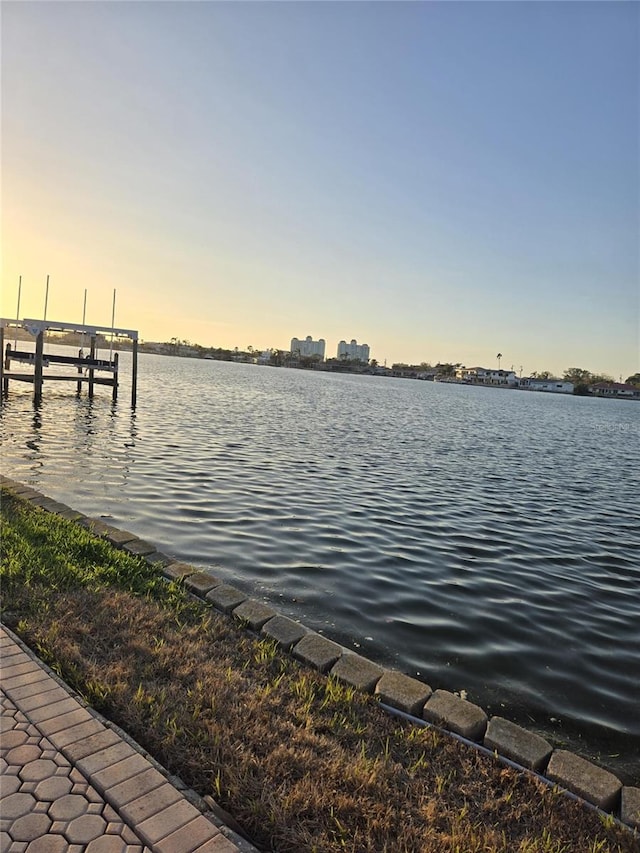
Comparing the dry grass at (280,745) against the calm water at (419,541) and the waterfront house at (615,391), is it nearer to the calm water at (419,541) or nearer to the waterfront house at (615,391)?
the calm water at (419,541)

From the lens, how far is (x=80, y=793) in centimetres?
293

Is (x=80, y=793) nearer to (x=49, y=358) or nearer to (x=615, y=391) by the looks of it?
(x=49, y=358)

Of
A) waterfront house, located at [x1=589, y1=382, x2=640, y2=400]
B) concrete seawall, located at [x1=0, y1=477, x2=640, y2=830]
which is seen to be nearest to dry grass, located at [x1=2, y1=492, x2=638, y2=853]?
concrete seawall, located at [x1=0, y1=477, x2=640, y2=830]

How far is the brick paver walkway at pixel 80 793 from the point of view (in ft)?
8.69

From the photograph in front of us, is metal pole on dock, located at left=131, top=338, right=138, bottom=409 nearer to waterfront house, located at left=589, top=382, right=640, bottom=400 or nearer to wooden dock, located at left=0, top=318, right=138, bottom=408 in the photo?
wooden dock, located at left=0, top=318, right=138, bottom=408

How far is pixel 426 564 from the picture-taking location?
8570 mm

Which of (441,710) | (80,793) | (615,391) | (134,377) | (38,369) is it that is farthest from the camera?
(615,391)

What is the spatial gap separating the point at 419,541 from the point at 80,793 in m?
7.39

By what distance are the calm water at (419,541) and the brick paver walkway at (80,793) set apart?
3008 millimetres

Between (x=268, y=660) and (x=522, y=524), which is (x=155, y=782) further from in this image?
(x=522, y=524)

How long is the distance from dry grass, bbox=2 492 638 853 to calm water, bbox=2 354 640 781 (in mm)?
1443

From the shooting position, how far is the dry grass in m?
3.00

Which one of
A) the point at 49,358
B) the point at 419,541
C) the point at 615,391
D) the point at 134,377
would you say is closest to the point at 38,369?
the point at 49,358

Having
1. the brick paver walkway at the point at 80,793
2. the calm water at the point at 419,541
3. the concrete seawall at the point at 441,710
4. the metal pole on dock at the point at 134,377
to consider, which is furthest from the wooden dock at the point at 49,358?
the brick paver walkway at the point at 80,793
